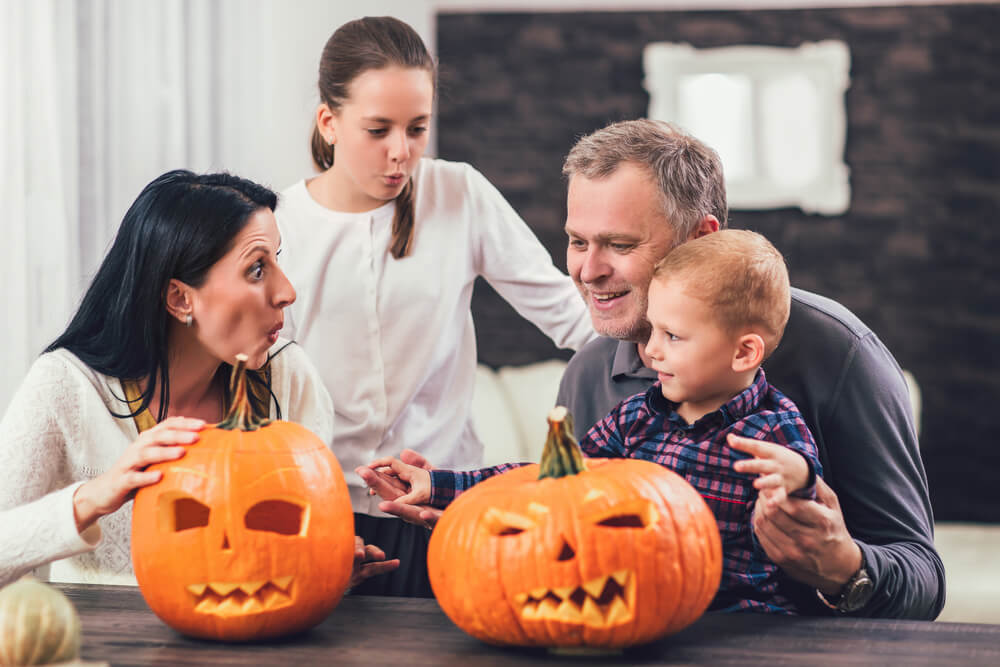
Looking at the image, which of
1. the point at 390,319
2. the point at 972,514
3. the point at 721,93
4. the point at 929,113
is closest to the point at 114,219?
the point at 390,319

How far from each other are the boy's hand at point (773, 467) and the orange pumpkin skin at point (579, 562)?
0.07 metres

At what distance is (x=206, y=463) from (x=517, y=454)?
115 inches

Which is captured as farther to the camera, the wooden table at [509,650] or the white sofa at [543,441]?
the white sofa at [543,441]

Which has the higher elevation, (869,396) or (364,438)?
(869,396)

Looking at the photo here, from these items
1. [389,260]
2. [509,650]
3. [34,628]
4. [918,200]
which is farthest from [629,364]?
[918,200]

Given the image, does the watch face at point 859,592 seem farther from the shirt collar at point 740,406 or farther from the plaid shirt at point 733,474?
the shirt collar at point 740,406

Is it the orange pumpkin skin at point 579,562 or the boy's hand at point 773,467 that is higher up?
the boy's hand at point 773,467

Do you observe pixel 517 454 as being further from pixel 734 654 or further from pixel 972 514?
pixel 734 654

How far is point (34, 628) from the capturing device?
91cm

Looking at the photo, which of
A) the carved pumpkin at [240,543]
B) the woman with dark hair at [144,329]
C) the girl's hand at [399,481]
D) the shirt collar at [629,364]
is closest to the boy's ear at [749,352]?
the shirt collar at [629,364]

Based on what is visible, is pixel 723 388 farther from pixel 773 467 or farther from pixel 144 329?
pixel 144 329

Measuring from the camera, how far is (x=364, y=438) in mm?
2035

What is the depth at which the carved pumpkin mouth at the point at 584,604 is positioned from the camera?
98 cm

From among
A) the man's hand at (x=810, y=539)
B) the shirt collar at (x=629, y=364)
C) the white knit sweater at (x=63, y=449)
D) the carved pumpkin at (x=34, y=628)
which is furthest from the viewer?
the shirt collar at (x=629, y=364)
